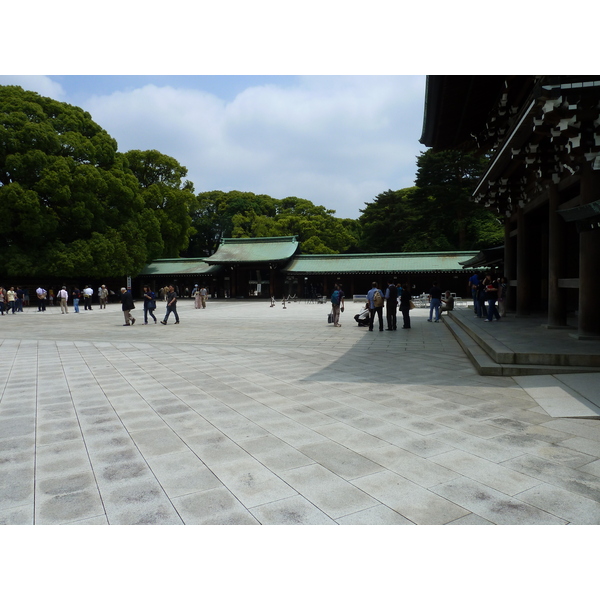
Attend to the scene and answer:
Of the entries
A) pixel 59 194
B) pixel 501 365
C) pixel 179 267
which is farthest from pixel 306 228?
pixel 501 365

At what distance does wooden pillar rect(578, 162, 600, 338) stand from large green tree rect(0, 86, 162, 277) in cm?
3102

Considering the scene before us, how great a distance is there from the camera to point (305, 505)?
3.24 metres

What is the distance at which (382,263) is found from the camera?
38.8m

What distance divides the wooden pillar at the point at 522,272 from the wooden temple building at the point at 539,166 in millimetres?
31

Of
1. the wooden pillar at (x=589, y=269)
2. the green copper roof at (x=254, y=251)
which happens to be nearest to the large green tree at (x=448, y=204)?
the green copper roof at (x=254, y=251)

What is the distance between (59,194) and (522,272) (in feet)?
97.8

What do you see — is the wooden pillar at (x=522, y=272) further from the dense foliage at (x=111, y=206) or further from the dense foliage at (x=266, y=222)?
the dense foliage at (x=266, y=222)

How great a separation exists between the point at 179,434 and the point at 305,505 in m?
2.10

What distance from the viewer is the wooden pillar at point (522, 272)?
13.6 meters

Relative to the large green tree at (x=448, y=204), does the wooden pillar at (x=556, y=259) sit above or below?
below

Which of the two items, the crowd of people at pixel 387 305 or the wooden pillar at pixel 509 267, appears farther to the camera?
the wooden pillar at pixel 509 267

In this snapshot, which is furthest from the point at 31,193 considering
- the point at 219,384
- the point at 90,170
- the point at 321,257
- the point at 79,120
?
the point at 219,384

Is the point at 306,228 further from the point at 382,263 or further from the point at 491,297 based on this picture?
the point at 491,297

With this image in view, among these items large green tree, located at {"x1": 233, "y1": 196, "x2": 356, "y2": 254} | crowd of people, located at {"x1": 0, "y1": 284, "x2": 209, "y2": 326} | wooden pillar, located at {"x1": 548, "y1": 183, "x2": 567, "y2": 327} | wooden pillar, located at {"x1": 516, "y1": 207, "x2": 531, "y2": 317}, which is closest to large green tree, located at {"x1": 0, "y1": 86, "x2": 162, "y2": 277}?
crowd of people, located at {"x1": 0, "y1": 284, "x2": 209, "y2": 326}
